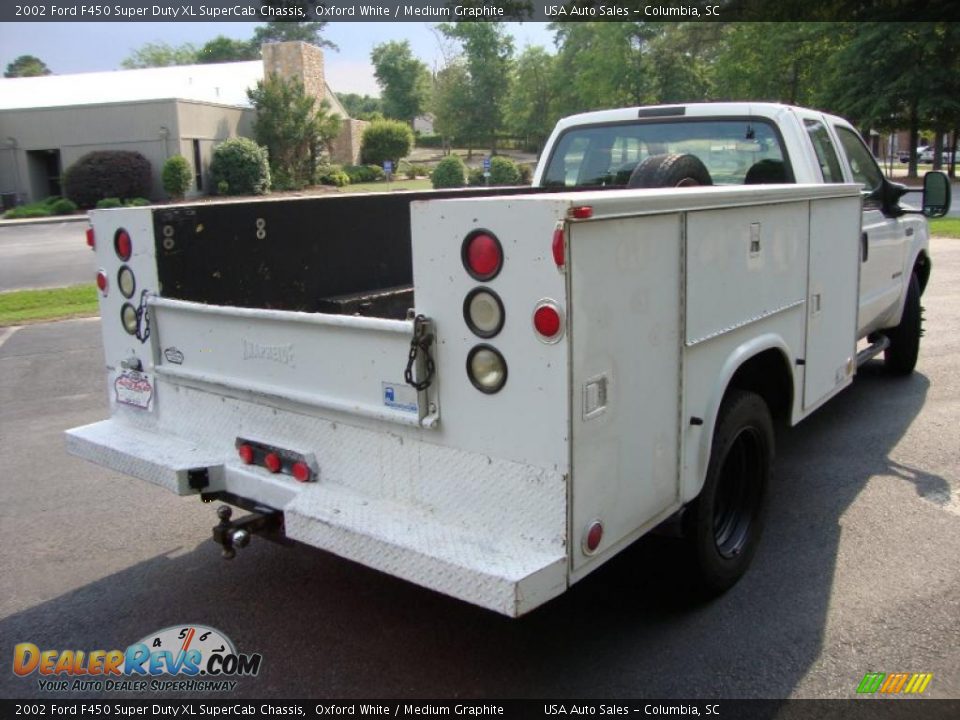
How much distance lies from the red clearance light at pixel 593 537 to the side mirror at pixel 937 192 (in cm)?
505

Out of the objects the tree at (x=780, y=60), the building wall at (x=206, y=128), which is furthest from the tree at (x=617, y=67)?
the building wall at (x=206, y=128)

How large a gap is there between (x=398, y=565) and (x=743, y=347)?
1717 mm

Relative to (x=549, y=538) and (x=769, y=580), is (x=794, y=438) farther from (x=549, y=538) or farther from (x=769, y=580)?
(x=549, y=538)

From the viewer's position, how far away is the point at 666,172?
4465 mm

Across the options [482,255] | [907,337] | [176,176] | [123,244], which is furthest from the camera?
[176,176]

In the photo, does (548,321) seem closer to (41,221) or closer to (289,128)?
(41,221)

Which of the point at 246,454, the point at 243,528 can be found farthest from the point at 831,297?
the point at 243,528

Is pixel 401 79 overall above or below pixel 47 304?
above

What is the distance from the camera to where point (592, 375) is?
2.68 metres

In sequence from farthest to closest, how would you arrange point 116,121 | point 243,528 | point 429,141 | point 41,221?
1. point 429,141
2. point 116,121
3. point 41,221
4. point 243,528

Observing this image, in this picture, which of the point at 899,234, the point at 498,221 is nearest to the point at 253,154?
the point at 899,234

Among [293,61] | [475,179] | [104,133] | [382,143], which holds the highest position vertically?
[293,61]

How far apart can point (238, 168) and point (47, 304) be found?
26090mm

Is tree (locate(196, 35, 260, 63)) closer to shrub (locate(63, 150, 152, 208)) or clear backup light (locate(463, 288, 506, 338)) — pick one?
shrub (locate(63, 150, 152, 208))
